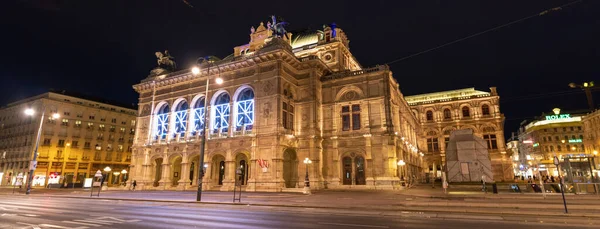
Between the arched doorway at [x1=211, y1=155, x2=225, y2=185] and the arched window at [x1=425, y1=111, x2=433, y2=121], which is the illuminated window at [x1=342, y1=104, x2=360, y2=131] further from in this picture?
the arched window at [x1=425, y1=111, x2=433, y2=121]

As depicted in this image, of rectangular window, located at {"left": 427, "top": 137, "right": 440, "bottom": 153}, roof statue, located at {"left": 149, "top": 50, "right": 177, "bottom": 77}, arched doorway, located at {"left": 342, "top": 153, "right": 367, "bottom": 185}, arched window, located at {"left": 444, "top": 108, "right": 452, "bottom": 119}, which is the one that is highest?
roof statue, located at {"left": 149, "top": 50, "right": 177, "bottom": 77}

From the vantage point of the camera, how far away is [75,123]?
61.9 metres

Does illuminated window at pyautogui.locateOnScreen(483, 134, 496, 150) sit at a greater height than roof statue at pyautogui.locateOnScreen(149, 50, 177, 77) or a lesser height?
lesser

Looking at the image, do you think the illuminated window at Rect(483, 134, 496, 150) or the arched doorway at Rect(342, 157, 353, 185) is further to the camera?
the illuminated window at Rect(483, 134, 496, 150)

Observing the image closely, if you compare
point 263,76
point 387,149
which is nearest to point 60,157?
point 263,76

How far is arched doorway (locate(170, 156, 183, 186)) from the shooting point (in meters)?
41.0

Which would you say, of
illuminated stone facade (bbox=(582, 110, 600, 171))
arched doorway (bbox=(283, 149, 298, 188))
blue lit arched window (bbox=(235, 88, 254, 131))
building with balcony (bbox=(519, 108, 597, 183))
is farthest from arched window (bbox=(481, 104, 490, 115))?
blue lit arched window (bbox=(235, 88, 254, 131))

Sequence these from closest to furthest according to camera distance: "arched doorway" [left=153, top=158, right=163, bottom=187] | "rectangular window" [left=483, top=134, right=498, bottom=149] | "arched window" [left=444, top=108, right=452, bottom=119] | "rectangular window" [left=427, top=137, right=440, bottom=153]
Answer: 1. "arched doorway" [left=153, top=158, right=163, bottom=187]
2. "rectangular window" [left=483, top=134, right=498, bottom=149]
3. "rectangular window" [left=427, top=137, right=440, bottom=153]
4. "arched window" [left=444, top=108, right=452, bottom=119]

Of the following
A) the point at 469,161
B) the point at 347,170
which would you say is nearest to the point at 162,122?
the point at 347,170

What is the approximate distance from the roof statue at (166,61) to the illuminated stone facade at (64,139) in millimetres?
25435

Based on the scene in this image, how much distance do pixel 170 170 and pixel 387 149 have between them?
26993 millimetres

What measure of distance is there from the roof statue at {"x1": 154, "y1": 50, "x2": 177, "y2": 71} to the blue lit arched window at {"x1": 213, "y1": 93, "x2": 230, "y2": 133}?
14.0 metres

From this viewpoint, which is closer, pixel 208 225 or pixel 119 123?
pixel 208 225

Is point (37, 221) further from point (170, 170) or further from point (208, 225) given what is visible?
point (170, 170)
